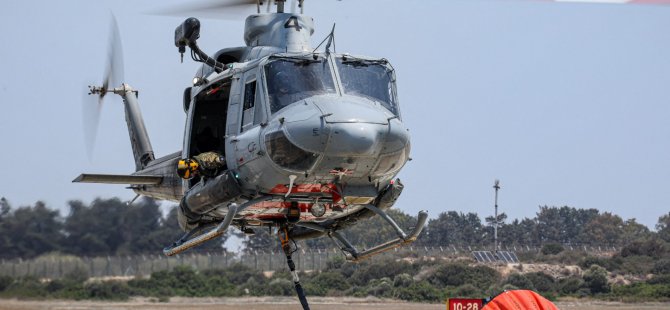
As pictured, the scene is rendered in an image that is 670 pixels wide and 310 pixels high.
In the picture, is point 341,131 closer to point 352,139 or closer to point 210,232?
point 352,139

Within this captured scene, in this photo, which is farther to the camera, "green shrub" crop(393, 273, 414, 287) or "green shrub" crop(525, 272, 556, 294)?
"green shrub" crop(525, 272, 556, 294)

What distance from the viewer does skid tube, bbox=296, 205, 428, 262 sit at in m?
13.8

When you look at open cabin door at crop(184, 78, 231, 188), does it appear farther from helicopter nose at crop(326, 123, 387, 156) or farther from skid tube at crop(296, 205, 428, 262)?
helicopter nose at crop(326, 123, 387, 156)

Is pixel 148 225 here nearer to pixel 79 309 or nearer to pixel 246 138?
pixel 79 309

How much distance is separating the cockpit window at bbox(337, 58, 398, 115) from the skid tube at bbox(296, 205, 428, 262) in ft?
4.57

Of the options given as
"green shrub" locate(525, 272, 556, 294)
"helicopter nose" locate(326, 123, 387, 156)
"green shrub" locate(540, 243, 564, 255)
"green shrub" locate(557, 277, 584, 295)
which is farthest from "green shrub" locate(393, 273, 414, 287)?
"helicopter nose" locate(326, 123, 387, 156)

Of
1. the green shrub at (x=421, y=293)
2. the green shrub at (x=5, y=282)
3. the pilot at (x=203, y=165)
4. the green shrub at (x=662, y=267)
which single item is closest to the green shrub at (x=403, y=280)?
the green shrub at (x=421, y=293)

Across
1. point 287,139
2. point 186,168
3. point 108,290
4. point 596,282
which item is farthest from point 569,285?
point 287,139

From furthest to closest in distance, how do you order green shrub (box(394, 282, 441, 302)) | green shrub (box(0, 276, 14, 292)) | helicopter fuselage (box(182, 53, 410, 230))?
green shrub (box(394, 282, 441, 302)) → green shrub (box(0, 276, 14, 292)) → helicopter fuselage (box(182, 53, 410, 230))

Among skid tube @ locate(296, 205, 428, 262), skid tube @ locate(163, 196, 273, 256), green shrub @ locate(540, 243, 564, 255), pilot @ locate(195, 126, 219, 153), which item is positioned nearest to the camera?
skid tube @ locate(163, 196, 273, 256)

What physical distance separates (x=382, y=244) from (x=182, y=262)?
26.3 metres

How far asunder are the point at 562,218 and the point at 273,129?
5001 centimetres

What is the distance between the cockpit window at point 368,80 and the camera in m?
13.5

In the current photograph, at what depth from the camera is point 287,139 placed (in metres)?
12.4
